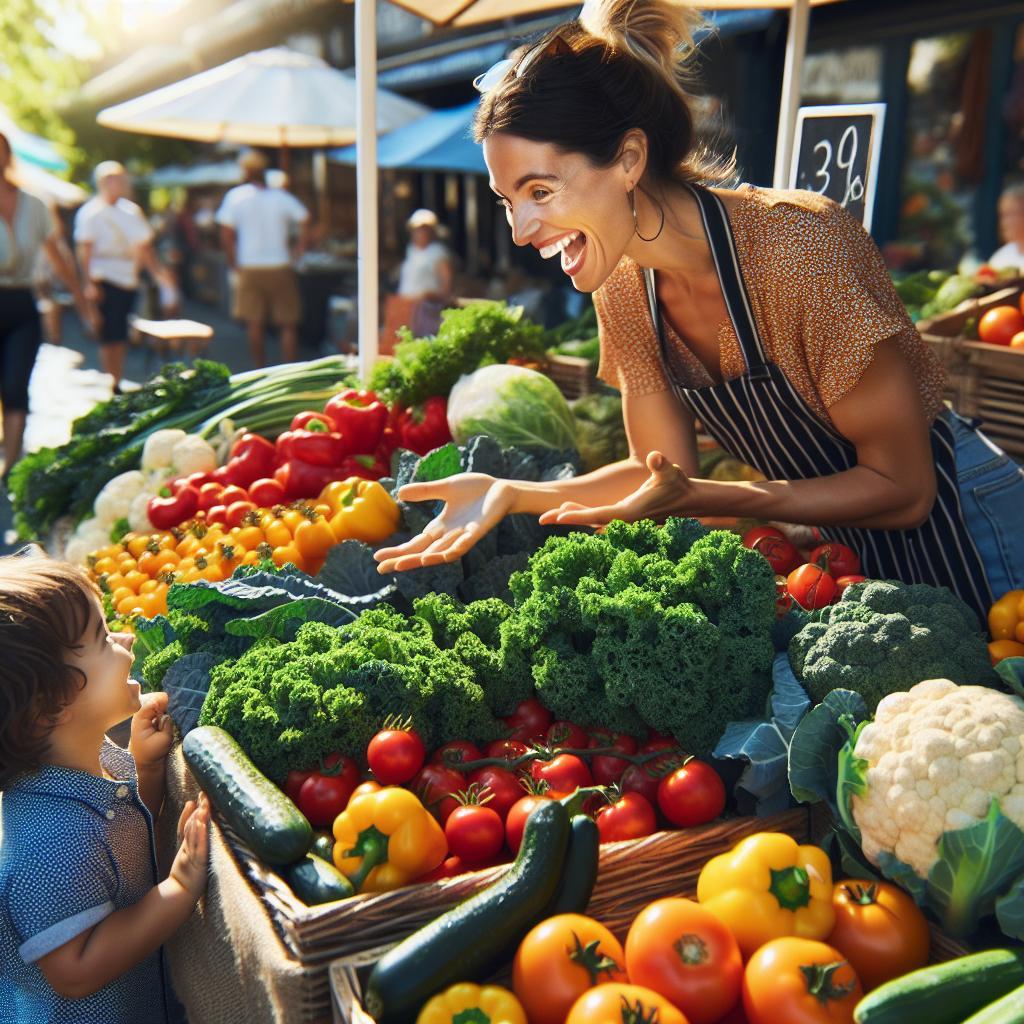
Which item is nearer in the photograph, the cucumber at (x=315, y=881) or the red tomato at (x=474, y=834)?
the cucumber at (x=315, y=881)

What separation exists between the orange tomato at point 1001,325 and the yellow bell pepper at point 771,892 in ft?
13.2

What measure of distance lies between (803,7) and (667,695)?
3215 mm

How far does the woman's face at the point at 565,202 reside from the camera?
2285 mm

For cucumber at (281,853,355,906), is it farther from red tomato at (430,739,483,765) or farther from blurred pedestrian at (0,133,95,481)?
blurred pedestrian at (0,133,95,481)

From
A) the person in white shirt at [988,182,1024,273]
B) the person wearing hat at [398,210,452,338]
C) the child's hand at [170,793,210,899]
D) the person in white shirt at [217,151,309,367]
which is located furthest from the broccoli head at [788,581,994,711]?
the person in white shirt at [217,151,309,367]

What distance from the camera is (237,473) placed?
4016mm

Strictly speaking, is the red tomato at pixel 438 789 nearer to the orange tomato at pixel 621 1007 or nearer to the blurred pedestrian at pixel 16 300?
the orange tomato at pixel 621 1007

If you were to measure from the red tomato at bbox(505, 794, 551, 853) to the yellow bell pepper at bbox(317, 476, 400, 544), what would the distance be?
50.0 inches

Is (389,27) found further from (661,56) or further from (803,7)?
(661,56)

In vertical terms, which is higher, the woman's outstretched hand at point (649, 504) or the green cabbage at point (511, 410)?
the woman's outstretched hand at point (649, 504)

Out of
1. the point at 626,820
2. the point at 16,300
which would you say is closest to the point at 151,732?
the point at 626,820

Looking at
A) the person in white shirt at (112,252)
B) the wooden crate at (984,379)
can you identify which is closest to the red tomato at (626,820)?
the wooden crate at (984,379)

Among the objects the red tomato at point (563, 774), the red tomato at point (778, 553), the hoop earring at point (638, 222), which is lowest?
the red tomato at point (563, 774)

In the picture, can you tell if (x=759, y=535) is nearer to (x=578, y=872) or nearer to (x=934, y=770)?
(x=934, y=770)
